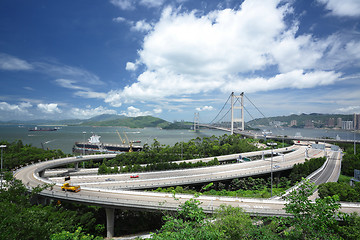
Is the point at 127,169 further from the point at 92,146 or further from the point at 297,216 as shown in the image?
the point at 92,146

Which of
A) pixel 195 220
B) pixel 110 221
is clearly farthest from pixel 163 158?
pixel 195 220

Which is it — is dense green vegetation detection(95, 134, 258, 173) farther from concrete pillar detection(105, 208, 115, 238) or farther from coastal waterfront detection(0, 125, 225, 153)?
coastal waterfront detection(0, 125, 225, 153)

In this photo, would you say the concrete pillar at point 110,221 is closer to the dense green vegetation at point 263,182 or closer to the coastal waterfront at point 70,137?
the dense green vegetation at point 263,182

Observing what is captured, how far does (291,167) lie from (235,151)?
12714mm

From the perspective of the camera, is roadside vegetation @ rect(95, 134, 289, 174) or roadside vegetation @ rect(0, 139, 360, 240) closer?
roadside vegetation @ rect(0, 139, 360, 240)

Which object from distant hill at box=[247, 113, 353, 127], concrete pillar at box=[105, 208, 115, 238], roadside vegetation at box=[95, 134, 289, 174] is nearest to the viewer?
concrete pillar at box=[105, 208, 115, 238]

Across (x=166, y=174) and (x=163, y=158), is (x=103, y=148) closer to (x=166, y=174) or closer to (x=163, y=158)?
(x=163, y=158)

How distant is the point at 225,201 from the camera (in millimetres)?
→ 13797

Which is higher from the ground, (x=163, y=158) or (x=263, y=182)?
(x=163, y=158)

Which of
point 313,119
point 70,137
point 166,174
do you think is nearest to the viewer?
point 166,174

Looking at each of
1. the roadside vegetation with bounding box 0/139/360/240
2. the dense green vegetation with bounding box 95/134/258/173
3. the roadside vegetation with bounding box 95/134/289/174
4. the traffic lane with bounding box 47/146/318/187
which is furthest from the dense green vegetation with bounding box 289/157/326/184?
the dense green vegetation with bounding box 95/134/258/173

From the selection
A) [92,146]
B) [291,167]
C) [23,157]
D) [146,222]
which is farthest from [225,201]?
[92,146]

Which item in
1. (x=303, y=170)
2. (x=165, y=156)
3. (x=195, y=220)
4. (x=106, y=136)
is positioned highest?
(x=195, y=220)

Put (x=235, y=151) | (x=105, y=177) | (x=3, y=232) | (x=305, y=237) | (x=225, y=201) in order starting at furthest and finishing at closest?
(x=235, y=151) → (x=105, y=177) → (x=225, y=201) → (x=3, y=232) → (x=305, y=237)
